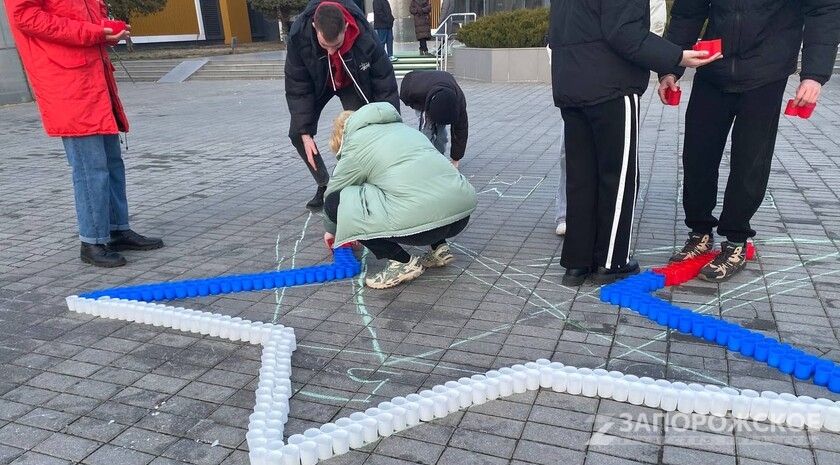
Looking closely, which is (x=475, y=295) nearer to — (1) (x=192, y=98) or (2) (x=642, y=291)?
(2) (x=642, y=291)

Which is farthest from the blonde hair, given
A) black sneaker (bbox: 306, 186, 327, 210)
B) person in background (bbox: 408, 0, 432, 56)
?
person in background (bbox: 408, 0, 432, 56)

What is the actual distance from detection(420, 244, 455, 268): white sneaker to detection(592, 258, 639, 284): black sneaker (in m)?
0.92

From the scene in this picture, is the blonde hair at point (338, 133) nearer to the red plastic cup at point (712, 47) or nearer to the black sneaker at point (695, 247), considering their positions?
the red plastic cup at point (712, 47)

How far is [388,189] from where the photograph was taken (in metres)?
3.74

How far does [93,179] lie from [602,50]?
329 cm

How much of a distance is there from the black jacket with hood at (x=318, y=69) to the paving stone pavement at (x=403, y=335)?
95 centimetres

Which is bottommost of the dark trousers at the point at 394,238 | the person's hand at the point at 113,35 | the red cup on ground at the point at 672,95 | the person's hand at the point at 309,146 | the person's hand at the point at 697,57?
the dark trousers at the point at 394,238

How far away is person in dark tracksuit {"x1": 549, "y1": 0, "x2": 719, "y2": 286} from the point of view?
3334mm

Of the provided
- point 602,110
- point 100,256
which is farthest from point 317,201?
point 602,110

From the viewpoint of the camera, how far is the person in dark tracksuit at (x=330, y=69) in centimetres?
482

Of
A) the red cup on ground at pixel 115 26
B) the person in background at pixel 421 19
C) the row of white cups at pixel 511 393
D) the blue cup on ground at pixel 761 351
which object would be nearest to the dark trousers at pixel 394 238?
the row of white cups at pixel 511 393

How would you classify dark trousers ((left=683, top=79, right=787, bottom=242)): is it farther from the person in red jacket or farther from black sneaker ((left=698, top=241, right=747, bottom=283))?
the person in red jacket

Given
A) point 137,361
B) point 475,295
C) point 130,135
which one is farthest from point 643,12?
point 130,135

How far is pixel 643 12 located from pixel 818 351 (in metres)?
1.79
